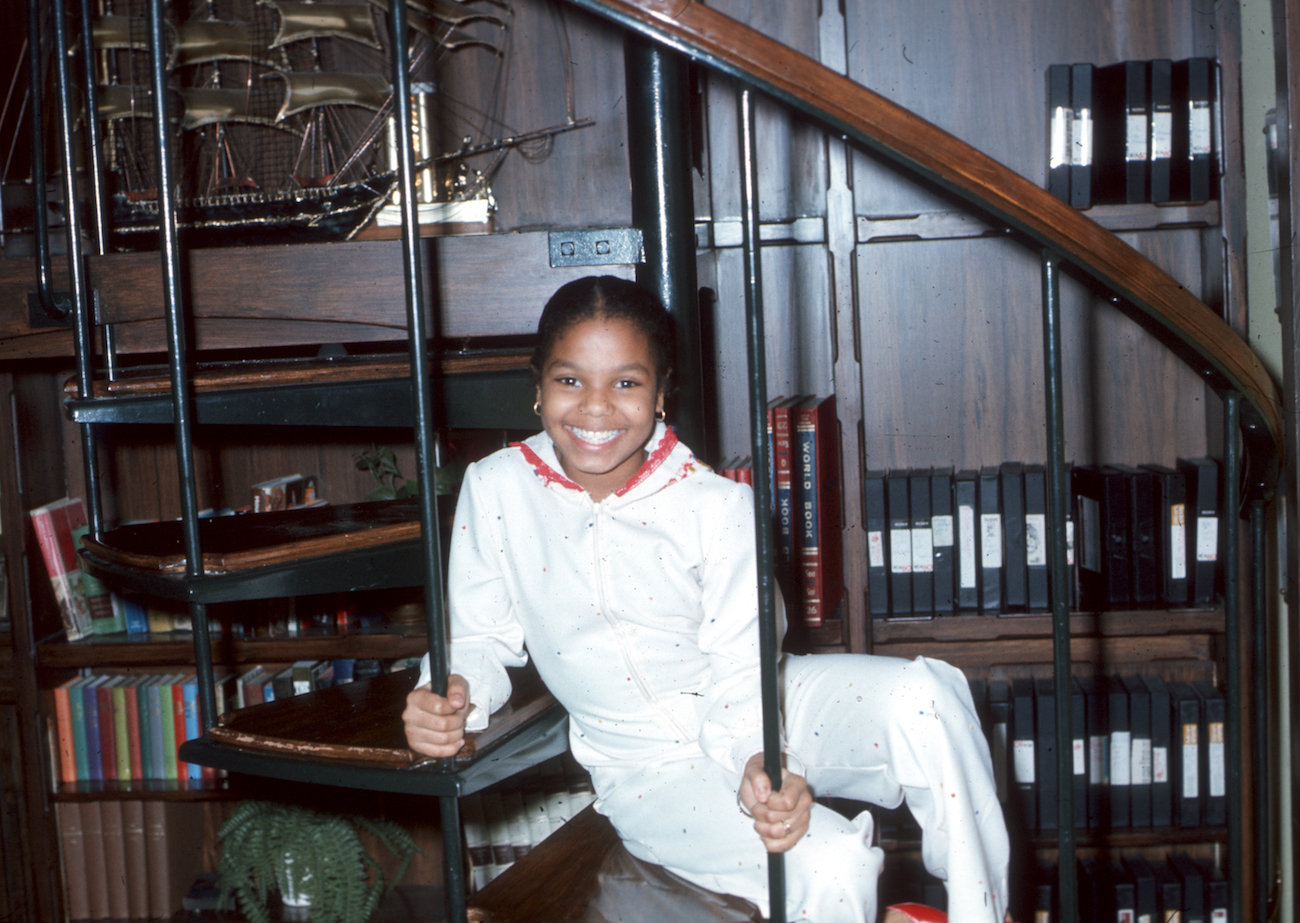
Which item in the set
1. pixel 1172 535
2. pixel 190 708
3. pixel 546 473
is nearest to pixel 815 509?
pixel 1172 535

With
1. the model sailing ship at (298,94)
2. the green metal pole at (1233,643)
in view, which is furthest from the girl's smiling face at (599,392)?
the model sailing ship at (298,94)

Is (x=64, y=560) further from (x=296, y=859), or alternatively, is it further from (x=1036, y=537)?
(x=1036, y=537)

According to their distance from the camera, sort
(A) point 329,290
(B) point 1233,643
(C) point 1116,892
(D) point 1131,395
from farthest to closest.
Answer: (D) point 1131,395
(C) point 1116,892
(A) point 329,290
(B) point 1233,643

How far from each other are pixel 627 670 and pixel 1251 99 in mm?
1635

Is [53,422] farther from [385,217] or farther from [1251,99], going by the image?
[1251,99]

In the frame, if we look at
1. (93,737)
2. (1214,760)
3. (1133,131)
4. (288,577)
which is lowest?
(1214,760)

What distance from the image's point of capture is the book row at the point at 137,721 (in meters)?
2.09

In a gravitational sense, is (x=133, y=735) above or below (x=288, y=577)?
below

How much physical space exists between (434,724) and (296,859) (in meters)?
1.32

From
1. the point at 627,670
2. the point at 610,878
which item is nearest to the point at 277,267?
the point at 627,670

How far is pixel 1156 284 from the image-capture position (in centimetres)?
90

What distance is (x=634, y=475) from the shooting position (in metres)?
1.18

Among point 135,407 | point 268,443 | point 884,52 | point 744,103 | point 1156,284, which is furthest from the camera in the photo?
point 268,443

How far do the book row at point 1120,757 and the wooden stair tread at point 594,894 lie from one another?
1.08m
